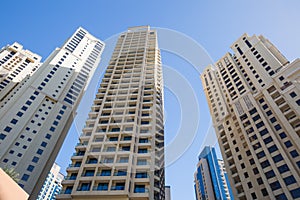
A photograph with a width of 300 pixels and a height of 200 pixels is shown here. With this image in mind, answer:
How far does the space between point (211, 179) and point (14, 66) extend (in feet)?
245

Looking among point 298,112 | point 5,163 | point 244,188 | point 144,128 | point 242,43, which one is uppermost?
point 242,43

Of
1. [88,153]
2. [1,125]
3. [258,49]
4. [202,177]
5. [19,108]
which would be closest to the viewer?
[88,153]

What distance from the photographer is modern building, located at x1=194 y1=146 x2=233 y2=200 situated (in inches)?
2486

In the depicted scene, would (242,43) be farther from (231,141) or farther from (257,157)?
(257,157)

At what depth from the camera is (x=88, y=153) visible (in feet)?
79.0

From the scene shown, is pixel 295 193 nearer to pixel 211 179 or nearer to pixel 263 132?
pixel 263 132

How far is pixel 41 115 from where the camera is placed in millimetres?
40562

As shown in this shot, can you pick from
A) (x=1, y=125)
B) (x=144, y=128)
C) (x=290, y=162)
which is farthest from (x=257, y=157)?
(x=1, y=125)

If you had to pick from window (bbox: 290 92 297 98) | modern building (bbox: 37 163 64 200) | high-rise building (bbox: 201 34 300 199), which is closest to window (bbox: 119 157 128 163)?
high-rise building (bbox: 201 34 300 199)

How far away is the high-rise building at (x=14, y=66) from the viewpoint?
170 feet

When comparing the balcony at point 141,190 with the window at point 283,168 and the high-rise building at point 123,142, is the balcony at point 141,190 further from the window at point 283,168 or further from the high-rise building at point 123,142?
the window at point 283,168

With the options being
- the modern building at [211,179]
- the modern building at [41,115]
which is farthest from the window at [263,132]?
the modern building at [211,179]

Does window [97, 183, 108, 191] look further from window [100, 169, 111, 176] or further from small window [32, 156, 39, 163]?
small window [32, 156, 39, 163]

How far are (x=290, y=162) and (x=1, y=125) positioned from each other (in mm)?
45841
